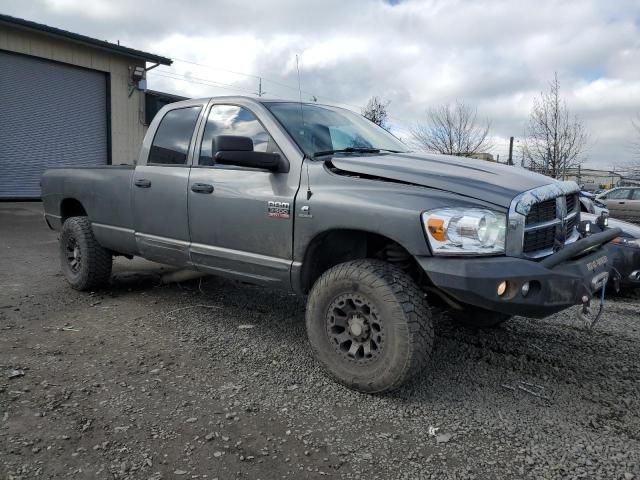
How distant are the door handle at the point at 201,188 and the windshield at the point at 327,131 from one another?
0.76 metres

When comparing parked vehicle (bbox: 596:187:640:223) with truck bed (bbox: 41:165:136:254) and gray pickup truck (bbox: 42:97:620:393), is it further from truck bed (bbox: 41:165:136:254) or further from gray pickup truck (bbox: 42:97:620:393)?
truck bed (bbox: 41:165:136:254)

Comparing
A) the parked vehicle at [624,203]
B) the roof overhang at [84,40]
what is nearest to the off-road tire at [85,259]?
the roof overhang at [84,40]

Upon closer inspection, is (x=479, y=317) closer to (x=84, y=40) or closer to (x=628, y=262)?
(x=628, y=262)

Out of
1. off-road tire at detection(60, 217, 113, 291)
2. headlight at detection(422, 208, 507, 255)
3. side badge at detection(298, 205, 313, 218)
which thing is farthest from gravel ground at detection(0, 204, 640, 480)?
side badge at detection(298, 205, 313, 218)

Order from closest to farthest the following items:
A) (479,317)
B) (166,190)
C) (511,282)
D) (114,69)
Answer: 1. (511,282)
2. (479,317)
3. (166,190)
4. (114,69)

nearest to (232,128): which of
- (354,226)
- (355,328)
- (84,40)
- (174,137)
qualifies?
(174,137)

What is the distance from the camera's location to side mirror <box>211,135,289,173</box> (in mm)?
3334

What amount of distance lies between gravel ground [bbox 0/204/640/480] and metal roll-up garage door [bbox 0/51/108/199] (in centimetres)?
1000

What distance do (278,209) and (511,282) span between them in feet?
5.19

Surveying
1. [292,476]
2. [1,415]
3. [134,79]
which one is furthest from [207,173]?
[134,79]

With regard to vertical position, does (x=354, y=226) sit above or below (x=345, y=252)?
above

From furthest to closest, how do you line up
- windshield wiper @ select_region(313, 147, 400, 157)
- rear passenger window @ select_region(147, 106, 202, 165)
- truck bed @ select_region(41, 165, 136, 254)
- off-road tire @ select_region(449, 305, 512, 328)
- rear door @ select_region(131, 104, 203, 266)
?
truck bed @ select_region(41, 165, 136, 254), rear passenger window @ select_region(147, 106, 202, 165), rear door @ select_region(131, 104, 203, 266), off-road tire @ select_region(449, 305, 512, 328), windshield wiper @ select_region(313, 147, 400, 157)

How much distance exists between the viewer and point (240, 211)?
3723 millimetres

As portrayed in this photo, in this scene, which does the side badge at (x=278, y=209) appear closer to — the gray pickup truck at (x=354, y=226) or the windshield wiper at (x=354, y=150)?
the gray pickup truck at (x=354, y=226)
